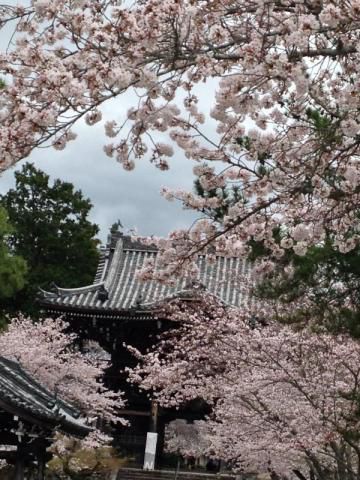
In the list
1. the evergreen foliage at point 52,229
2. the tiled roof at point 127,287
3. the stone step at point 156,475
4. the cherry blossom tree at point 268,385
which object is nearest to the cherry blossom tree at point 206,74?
the cherry blossom tree at point 268,385

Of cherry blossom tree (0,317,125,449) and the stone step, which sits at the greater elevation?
cherry blossom tree (0,317,125,449)

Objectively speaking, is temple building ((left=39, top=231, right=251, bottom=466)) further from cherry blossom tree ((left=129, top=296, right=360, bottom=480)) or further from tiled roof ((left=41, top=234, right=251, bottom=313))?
cherry blossom tree ((left=129, top=296, right=360, bottom=480))

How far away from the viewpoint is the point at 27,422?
6637 mm

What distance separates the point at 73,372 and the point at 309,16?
1439 centimetres

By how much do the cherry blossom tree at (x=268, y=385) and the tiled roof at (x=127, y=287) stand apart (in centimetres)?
312

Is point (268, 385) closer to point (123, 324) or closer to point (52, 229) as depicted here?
point (123, 324)

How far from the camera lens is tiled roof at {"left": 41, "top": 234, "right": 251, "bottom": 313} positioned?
1698 cm

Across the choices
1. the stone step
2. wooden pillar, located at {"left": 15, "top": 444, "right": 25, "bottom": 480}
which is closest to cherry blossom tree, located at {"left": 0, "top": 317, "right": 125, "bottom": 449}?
the stone step

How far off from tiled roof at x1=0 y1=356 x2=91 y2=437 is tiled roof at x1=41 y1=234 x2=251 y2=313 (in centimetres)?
717

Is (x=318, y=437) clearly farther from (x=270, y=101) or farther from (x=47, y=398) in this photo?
(x=270, y=101)

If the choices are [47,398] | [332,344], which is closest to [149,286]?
[332,344]

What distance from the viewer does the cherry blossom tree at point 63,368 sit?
16266 millimetres

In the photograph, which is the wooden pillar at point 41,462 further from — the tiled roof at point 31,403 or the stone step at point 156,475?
the stone step at point 156,475

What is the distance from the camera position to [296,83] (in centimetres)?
335
